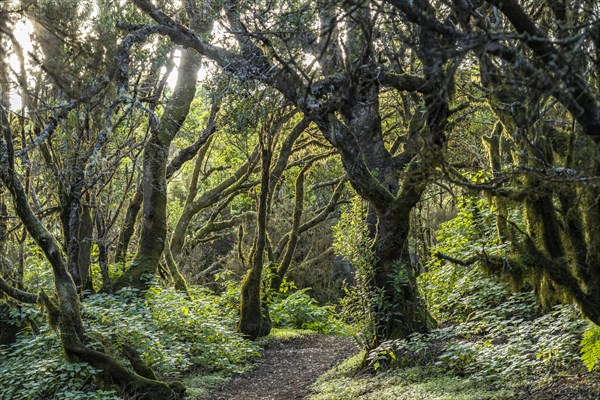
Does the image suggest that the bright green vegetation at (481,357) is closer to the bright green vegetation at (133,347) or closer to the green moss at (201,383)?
the bright green vegetation at (133,347)

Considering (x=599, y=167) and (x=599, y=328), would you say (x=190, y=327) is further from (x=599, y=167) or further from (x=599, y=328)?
(x=599, y=167)

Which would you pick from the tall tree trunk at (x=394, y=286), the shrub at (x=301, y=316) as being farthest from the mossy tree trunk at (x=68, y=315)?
the shrub at (x=301, y=316)

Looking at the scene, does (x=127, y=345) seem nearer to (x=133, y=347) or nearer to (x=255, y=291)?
(x=133, y=347)

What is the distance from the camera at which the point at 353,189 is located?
1028 cm

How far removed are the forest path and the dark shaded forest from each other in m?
0.11

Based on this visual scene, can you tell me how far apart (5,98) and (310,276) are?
1669cm

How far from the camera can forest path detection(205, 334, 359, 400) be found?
912 centimetres

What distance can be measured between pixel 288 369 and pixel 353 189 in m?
3.73

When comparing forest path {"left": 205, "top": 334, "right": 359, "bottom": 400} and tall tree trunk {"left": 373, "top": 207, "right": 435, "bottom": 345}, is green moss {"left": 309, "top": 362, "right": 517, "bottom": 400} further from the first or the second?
tall tree trunk {"left": 373, "top": 207, "right": 435, "bottom": 345}

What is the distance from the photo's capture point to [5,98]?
761 centimetres

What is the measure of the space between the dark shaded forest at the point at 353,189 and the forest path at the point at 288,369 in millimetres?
108

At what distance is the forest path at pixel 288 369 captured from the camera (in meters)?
9.12

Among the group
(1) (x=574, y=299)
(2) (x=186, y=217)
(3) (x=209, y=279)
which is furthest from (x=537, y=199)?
(3) (x=209, y=279)

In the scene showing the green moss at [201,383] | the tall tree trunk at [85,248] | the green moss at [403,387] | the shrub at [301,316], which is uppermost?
the tall tree trunk at [85,248]
